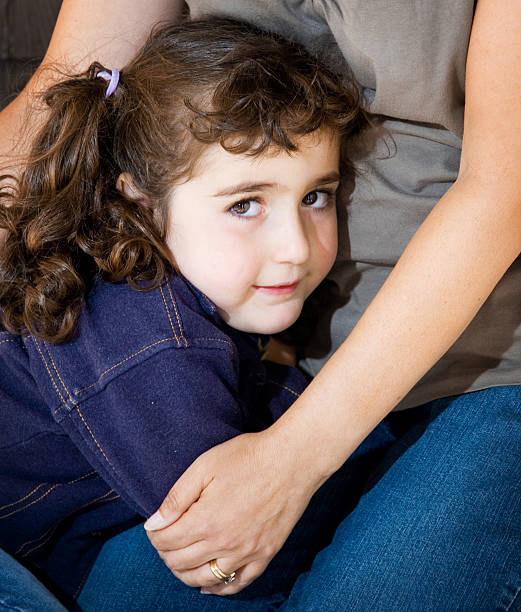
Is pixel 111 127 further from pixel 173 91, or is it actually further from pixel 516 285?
pixel 516 285

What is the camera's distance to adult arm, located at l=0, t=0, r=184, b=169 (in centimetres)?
107

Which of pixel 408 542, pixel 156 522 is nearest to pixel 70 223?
pixel 156 522

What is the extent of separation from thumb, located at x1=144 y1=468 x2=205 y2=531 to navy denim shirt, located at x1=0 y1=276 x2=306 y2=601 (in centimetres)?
2

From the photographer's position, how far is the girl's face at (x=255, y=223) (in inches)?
35.0

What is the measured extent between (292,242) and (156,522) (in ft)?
1.21

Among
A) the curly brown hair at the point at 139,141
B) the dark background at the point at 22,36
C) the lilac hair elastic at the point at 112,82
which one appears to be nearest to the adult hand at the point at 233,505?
the curly brown hair at the point at 139,141

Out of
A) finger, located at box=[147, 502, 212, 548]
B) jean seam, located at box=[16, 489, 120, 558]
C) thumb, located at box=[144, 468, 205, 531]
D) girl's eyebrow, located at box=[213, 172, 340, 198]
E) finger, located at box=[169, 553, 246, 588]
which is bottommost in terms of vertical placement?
jean seam, located at box=[16, 489, 120, 558]

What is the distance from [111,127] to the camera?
3.25ft

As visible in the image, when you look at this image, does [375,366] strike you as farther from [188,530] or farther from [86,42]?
[86,42]

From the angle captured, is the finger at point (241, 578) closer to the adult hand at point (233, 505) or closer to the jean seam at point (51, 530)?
the adult hand at point (233, 505)

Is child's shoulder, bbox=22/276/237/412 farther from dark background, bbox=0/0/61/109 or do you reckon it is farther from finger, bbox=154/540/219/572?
dark background, bbox=0/0/61/109

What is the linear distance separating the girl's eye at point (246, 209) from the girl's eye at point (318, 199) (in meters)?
0.08

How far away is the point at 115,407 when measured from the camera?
2.80 feet

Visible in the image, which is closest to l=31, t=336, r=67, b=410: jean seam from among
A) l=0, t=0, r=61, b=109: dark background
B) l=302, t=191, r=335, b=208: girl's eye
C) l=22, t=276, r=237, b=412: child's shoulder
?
l=22, t=276, r=237, b=412: child's shoulder
